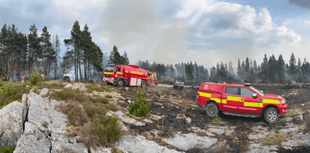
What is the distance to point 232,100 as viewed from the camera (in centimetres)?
936

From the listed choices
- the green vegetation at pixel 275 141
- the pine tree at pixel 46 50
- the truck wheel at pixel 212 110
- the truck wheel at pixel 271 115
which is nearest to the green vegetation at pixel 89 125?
the green vegetation at pixel 275 141

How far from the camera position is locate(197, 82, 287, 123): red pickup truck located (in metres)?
8.61

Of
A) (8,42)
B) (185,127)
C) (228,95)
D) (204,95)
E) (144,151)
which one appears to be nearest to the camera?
(144,151)

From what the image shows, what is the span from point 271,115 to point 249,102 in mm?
1228

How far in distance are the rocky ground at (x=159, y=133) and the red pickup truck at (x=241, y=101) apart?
582 mm

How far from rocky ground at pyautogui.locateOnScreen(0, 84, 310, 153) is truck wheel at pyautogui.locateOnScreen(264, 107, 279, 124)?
0.94ft

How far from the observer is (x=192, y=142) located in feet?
23.0

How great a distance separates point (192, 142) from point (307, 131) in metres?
4.89

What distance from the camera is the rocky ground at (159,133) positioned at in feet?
17.4

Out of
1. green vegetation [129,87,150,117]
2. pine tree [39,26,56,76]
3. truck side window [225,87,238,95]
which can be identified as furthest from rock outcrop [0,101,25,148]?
pine tree [39,26,56,76]

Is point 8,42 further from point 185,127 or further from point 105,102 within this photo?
point 185,127

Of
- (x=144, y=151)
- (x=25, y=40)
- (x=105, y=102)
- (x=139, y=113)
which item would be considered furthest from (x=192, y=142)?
(x=25, y=40)

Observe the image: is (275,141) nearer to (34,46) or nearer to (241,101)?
(241,101)

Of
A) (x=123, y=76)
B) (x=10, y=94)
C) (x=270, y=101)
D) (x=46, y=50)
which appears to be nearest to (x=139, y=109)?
(x=270, y=101)
